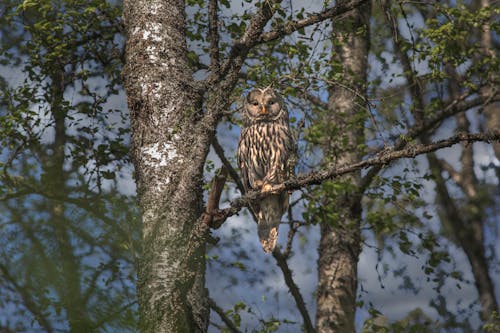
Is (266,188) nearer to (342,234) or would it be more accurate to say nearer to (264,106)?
(264,106)

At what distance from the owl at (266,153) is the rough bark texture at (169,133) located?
6.13ft

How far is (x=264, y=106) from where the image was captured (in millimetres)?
6195

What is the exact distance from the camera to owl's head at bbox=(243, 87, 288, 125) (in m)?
6.24

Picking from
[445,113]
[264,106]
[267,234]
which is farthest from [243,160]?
[445,113]

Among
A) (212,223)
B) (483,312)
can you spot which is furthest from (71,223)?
(483,312)

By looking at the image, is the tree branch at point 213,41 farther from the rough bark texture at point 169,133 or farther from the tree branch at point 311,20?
the tree branch at point 311,20

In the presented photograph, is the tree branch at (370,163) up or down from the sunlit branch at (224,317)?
down

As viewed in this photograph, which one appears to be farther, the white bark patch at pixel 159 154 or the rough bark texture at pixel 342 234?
the rough bark texture at pixel 342 234

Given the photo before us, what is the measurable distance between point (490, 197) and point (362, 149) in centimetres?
396

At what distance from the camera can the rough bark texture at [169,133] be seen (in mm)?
3477

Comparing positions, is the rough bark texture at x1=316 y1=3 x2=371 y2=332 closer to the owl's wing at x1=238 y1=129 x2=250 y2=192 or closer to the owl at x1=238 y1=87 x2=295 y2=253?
the owl at x1=238 y1=87 x2=295 y2=253

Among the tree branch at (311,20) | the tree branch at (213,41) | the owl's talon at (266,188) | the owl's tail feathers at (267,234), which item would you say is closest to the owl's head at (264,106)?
the owl's talon at (266,188)

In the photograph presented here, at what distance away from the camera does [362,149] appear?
27.4 ft

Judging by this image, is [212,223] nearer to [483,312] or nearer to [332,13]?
[332,13]
